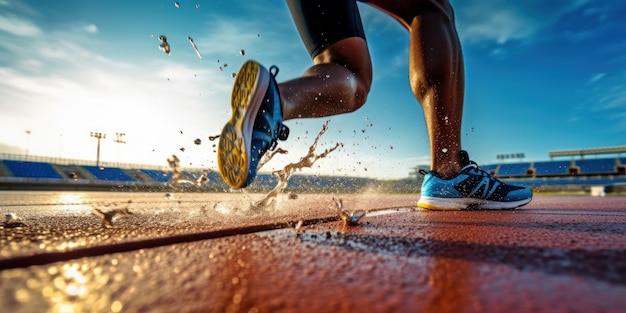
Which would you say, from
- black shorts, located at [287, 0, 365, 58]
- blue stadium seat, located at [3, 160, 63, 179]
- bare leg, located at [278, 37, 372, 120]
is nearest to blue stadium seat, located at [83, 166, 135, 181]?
blue stadium seat, located at [3, 160, 63, 179]

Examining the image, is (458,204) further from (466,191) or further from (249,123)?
(249,123)

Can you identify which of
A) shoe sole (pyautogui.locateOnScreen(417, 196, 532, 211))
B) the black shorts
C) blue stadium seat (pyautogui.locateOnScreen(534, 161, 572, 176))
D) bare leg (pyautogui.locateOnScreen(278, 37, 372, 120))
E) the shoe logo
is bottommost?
shoe sole (pyautogui.locateOnScreen(417, 196, 532, 211))

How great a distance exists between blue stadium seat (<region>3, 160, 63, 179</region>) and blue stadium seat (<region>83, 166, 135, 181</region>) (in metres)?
2.44

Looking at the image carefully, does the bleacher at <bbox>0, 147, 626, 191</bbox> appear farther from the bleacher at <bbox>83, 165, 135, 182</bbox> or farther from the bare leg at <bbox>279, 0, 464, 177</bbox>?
the bare leg at <bbox>279, 0, 464, 177</bbox>

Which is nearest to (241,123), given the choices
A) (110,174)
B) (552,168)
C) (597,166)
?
(552,168)

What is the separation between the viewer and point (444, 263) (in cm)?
48

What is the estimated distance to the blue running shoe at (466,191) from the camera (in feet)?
4.88

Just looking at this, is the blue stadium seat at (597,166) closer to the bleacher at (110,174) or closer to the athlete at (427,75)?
the athlete at (427,75)

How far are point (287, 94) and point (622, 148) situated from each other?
29959 mm

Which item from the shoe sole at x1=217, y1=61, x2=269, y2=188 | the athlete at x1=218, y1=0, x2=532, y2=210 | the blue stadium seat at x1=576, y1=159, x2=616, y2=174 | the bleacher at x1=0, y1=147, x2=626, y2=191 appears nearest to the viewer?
the shoe sole at x1=217, y1=61, x2=269, y2=188

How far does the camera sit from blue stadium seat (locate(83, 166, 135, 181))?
24750mm

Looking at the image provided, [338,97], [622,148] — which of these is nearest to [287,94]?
[338,97]

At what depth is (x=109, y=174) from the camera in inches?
985

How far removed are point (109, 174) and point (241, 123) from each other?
90.2ft
